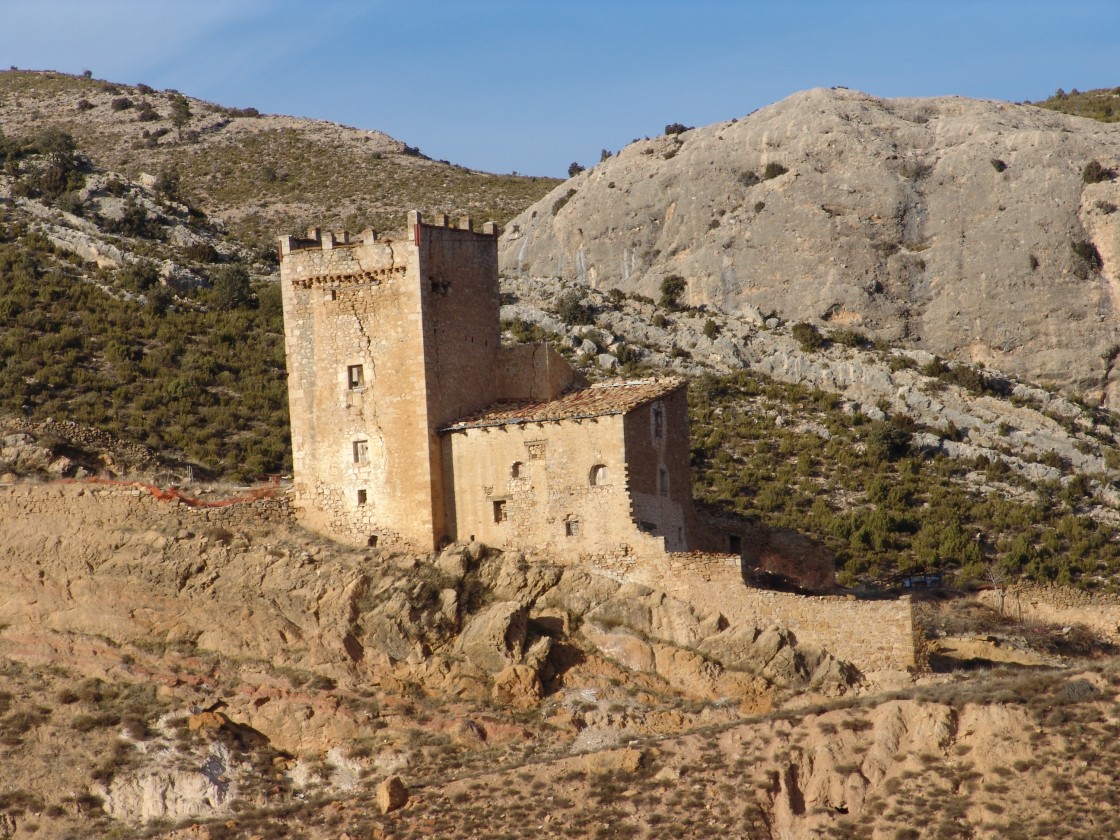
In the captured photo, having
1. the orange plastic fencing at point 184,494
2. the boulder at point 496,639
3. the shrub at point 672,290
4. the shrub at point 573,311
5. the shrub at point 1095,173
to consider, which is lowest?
the boulder at point 496,639

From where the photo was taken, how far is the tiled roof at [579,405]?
36125mm

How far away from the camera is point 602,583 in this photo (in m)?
35.3

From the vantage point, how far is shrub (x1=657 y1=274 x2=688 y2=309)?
68500mm

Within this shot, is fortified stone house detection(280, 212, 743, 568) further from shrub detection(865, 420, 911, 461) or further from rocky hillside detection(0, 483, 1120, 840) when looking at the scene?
shrub detection(865, 420, 911, 461)

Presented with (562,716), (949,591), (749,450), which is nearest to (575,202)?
(749,450)

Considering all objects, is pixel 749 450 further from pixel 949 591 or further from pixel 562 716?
pixel 562 716

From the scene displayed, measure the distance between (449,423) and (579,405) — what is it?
9.06ft

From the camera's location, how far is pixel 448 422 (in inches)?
1473

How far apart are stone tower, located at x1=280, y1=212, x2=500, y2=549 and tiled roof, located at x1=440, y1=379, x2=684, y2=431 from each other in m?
0.62

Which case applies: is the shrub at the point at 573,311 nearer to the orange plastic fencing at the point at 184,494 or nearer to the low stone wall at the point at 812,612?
the orange plastic fencing at the point at 184,494

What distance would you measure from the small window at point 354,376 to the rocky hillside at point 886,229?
33.3m

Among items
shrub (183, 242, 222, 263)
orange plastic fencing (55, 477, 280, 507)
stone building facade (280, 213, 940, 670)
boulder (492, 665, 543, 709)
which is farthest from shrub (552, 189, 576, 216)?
boulder (492, 665, 543, 709)

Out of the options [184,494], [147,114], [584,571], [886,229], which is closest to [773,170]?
[886,229]

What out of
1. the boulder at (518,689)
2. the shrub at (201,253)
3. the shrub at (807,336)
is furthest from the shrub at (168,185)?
the boulder at (518,689)
